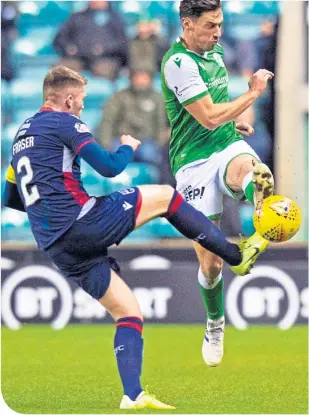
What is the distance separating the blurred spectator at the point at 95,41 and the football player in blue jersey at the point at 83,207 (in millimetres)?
8154

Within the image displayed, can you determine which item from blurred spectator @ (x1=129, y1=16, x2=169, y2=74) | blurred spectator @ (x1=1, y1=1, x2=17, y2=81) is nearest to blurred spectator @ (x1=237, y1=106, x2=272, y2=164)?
blurred spectator @ (x1=129, y1=16, x2=169, y2=74)

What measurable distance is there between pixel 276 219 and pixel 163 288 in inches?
246

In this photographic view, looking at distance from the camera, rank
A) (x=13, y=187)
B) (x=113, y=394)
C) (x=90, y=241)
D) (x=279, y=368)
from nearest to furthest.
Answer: (x=90, y=241)
(x=13, y=187)
(x=113, y=394)
(x=279, y=368)

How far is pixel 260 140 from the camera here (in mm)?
15211

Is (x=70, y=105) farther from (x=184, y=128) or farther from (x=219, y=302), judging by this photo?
(x=219, y=302)

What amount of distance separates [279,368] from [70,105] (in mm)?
3599

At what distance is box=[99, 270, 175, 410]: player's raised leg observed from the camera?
7273 millimetres

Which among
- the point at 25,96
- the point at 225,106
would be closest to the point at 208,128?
the point at 225,106

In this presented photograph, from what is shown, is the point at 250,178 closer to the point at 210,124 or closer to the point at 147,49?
the point at 210,124

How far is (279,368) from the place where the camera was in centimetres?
1016

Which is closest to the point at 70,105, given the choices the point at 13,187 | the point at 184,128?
the point at 13,187

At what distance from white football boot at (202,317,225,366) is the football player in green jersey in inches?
0.4

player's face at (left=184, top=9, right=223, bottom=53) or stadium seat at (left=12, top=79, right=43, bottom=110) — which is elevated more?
player's face at (left=184, top=9, right=223, bottom=53)

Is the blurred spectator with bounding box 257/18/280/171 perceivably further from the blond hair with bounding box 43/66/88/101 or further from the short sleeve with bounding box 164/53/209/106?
the blond hair with bounding box 43/66/88/101
